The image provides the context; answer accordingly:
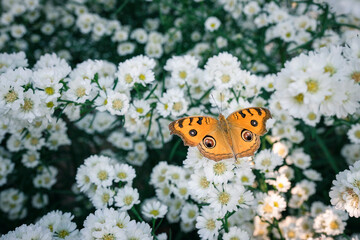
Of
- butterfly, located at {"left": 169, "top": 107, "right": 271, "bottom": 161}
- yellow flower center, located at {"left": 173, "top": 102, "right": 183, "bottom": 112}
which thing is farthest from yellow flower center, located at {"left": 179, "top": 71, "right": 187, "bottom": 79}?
butterfly, located at {"left": 169, "top": 107, "right": 271, "bottom": 161}

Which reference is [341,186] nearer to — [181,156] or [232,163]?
[232,163]

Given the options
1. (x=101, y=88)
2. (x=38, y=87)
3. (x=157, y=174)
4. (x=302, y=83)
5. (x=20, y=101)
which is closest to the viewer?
(x=302, y=83)

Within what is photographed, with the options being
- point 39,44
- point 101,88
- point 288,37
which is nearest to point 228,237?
point 101,88

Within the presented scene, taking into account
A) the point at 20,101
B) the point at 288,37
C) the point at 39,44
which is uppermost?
the point at 39,44

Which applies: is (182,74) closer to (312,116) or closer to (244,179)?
(244,179)

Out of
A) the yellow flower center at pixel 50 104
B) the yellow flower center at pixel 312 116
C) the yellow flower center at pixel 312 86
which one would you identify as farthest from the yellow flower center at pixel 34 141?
the yellow flower center at pixel 312 116

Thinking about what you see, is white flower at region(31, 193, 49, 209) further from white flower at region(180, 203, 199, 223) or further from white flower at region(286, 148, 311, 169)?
white flower at region(286, 148, 311, 169)

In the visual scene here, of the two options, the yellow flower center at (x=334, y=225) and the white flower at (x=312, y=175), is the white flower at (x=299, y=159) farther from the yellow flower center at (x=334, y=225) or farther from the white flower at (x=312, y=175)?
the yellow flower center at (x=334, y=225)

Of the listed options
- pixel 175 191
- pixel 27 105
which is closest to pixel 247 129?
pixel 175 191
